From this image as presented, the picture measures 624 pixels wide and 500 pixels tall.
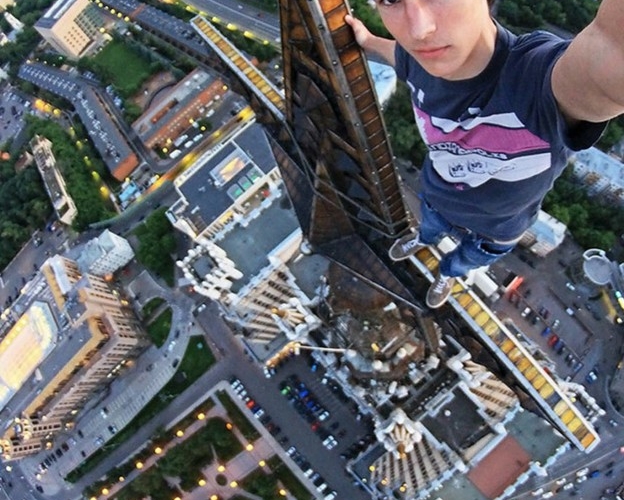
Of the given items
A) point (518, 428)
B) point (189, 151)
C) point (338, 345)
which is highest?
point (189, 151)

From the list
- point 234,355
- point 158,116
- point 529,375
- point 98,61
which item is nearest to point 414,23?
point 529,375

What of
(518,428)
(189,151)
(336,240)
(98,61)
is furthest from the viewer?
(98,61)


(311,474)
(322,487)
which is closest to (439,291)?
(322,487)

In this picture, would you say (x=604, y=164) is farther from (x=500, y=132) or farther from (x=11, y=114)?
(x=11, y=114)

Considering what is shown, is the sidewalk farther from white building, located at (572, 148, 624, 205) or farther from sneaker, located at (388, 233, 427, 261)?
white building, located at (572, 148, 624, 205)

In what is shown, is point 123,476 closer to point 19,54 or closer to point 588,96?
point 588,96

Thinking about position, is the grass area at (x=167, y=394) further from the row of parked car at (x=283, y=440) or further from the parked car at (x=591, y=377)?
the parked car at (x=591, y=377)

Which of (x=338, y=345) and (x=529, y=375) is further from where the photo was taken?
(x=338, y=345)
